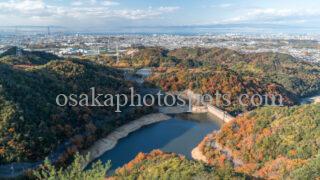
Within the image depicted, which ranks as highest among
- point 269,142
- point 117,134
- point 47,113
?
point 47,113

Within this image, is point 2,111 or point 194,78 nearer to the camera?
point 2,111

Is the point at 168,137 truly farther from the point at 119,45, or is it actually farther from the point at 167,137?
the point at 119,45

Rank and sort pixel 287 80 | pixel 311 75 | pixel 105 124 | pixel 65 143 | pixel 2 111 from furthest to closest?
pixel 311 75 < pixel 287 80 < pixel 105 124 < pixel 65 143 < pixel 2 111

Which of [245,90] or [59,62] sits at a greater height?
[59,62]

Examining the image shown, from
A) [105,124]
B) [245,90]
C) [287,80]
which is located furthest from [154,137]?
[287,80]

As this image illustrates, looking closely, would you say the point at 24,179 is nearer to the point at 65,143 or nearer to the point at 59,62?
the point at 65,143


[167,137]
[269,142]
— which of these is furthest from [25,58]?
[269,142]

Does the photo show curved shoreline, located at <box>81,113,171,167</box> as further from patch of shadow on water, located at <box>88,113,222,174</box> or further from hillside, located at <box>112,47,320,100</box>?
hillside, located at <box>112,47,320,100</box>
